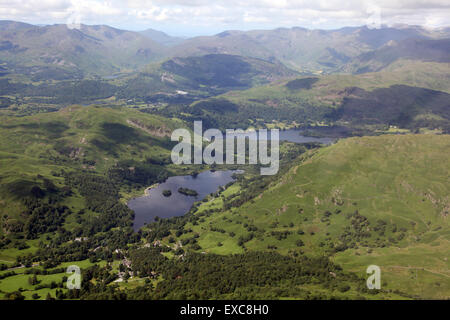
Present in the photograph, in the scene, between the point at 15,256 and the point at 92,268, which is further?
the point at 15,256

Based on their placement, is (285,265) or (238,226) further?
(238,226)
